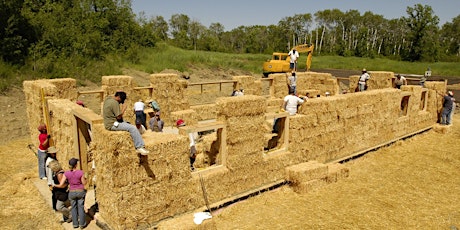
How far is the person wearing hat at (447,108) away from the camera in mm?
17047

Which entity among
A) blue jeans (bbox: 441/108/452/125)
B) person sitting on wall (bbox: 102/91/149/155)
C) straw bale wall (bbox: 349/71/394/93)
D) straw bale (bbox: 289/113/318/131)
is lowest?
blue jeans (bbox: 441/108/452/125)

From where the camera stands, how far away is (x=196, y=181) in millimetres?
8305

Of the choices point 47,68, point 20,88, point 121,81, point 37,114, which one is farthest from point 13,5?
point 37,114

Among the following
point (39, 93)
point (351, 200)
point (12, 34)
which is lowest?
point (351, 200)

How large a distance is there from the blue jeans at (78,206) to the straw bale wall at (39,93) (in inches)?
159

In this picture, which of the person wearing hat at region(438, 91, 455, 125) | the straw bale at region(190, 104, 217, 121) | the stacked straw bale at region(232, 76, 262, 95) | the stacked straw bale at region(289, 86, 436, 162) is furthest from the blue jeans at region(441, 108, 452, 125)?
the straw bale at region(190, 104, 217, 121)

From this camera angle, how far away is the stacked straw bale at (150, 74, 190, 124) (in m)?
15.7

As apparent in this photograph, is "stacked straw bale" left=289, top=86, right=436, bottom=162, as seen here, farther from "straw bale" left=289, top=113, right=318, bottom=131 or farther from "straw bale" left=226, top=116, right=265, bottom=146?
→ "straw bale" left=226, top=116, right=265, bottom=146

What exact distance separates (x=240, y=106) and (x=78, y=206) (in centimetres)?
433

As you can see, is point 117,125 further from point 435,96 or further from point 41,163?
point 435,96

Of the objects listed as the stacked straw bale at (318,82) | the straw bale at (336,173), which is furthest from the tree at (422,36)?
the straw bale at (336,173)

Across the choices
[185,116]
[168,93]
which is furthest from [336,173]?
[168,93]

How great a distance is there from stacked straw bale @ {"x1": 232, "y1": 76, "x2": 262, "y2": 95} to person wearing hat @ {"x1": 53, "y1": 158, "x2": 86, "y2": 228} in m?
11.6

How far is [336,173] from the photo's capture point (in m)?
10.6
